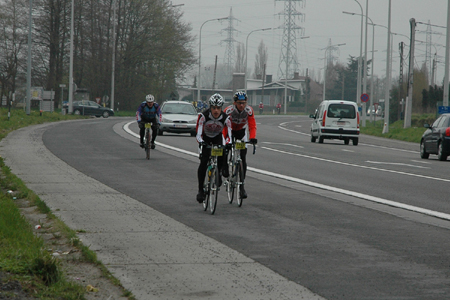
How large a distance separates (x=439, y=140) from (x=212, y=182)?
15.6m

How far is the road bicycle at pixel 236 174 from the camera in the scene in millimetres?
10547

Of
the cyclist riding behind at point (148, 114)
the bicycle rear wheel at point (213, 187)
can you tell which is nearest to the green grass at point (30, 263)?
the bicycle rear wheel at point (213, 187)

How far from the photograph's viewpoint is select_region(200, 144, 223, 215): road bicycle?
9797mm

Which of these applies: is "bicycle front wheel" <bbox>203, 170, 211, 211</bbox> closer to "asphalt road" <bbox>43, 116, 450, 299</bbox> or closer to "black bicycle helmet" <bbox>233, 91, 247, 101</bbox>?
"asphalt road" <bbox>43, 116, 450, 299</bbox>

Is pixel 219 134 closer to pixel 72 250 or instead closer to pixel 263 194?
pixel 263 194

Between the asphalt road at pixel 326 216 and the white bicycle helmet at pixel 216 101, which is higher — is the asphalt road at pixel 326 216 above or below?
below

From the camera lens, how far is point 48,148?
21703 millimetres

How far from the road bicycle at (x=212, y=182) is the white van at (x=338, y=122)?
22.8 metres

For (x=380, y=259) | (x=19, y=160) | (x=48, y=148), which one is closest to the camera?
(x=380, y=259)

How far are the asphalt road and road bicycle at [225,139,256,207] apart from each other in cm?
20

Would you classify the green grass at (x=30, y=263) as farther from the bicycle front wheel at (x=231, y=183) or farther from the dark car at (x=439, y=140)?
the dark car at (x=439, y=140)

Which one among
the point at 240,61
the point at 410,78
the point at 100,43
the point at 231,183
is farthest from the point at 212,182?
the point at 240,61

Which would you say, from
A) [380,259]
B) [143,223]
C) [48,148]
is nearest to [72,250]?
[143,223]

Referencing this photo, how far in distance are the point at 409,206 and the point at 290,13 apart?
94.6 m
